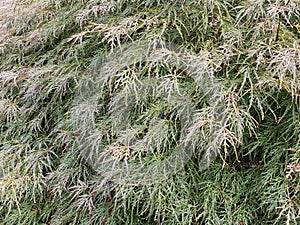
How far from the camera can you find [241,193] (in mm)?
1024

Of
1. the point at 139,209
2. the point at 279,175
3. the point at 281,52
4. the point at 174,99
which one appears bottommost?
the point at 139,209

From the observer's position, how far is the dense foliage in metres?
0.99

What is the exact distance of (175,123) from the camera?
3.47 ft

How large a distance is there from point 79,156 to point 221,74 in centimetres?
52

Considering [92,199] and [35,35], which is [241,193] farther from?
[35,35]

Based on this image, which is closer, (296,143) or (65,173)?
(296,143)

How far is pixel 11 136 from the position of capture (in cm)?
137

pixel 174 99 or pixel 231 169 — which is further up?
pixel 174 99

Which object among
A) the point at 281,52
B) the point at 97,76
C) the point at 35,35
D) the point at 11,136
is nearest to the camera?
the point at 281,52

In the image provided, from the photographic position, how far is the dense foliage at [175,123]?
99cm

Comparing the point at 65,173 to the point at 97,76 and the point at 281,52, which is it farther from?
the point at 281,52

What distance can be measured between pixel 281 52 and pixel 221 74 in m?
0.20

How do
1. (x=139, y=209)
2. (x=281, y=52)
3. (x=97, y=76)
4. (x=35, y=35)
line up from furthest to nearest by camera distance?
(x=35, y=35)
(x=97, y=76)
(x=139, y=209)
(x=281, y=52)

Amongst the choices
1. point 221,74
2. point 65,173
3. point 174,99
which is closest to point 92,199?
point 65,173
